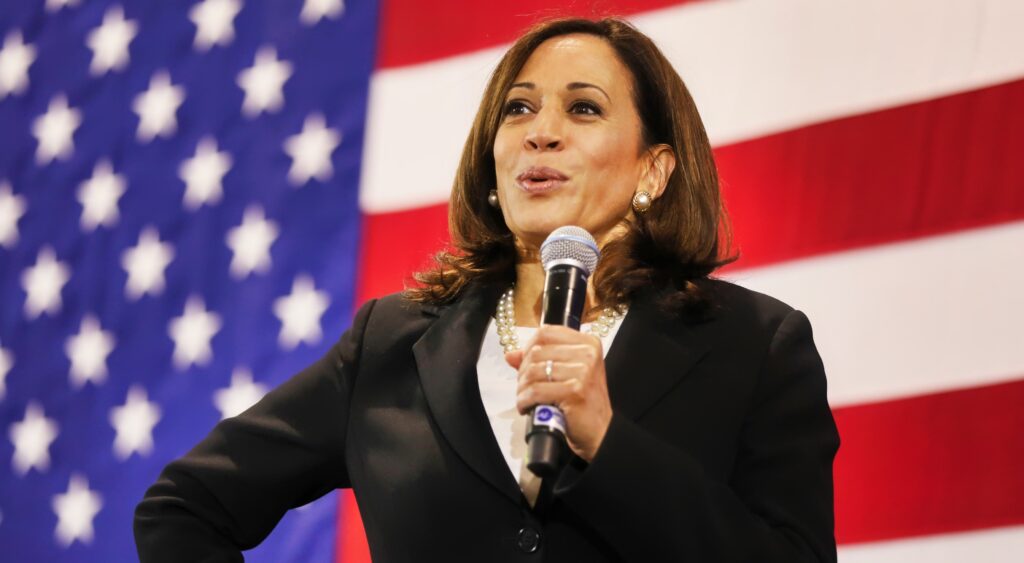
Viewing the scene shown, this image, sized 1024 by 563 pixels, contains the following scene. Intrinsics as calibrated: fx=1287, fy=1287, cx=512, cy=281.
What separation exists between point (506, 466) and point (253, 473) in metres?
0.43

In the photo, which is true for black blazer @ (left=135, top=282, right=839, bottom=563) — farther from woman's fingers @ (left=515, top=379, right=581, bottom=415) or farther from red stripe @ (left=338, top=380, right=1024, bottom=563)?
red stripe @ (left=338, top=380, right=1024, bottom=563)

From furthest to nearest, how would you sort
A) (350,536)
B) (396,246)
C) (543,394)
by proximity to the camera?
(396,246) → (350,536) → (543,394)

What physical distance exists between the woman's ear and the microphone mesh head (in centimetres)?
43

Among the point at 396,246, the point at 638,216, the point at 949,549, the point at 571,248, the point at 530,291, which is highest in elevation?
the point at 396,246

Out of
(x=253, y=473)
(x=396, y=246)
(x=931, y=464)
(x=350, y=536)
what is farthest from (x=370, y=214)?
→ (x=931, y=464)

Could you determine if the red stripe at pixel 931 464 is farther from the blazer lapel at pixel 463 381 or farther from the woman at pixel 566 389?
the blazer lapel at pixel 463 381

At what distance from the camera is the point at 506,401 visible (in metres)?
1.63

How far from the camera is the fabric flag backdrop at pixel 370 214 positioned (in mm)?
2090

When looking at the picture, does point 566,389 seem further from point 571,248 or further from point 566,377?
point 571,248

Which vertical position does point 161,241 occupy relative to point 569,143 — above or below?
above

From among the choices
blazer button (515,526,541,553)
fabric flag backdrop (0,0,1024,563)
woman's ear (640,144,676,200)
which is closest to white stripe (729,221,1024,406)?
fabric flag backdrop (0,0,1024,563)

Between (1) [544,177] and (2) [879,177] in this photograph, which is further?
(2) [879,177]

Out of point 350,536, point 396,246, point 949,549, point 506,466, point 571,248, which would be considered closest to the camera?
point 571,248

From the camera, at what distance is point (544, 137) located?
5.63 feet
